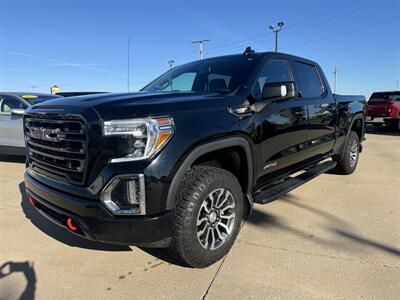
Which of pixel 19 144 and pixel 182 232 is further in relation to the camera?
pixel 19 144

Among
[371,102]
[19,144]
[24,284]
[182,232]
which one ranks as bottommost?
[24,284]

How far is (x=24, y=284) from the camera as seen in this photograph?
2.62 m

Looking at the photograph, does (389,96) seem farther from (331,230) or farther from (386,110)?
(331,230)

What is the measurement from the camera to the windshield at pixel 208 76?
3.48 m

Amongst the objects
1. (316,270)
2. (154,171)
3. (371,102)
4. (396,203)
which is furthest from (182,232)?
(371,102)

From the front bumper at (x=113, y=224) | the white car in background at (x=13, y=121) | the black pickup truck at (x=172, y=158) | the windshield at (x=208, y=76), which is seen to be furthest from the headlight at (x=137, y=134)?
the white car in background at (x=13, y=121)

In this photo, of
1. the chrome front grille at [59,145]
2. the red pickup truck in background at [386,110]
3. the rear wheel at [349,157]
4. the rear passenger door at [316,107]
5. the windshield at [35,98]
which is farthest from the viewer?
the red pickup truck in background at [386,110]

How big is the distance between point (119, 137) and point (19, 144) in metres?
5.55

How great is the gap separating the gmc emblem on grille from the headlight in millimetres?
556

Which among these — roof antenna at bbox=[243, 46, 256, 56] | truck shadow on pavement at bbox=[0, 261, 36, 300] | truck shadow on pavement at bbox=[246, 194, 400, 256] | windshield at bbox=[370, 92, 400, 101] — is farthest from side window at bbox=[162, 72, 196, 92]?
windshield at bbox=[370, 92, 400, 101]

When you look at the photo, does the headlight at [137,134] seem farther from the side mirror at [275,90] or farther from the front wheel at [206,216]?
the side mirror at [275,90]

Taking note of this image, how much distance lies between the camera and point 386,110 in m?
14.2

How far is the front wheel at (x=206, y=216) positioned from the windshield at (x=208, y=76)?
0.99 meters

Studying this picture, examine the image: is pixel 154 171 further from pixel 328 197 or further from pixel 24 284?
pixel 328 197
